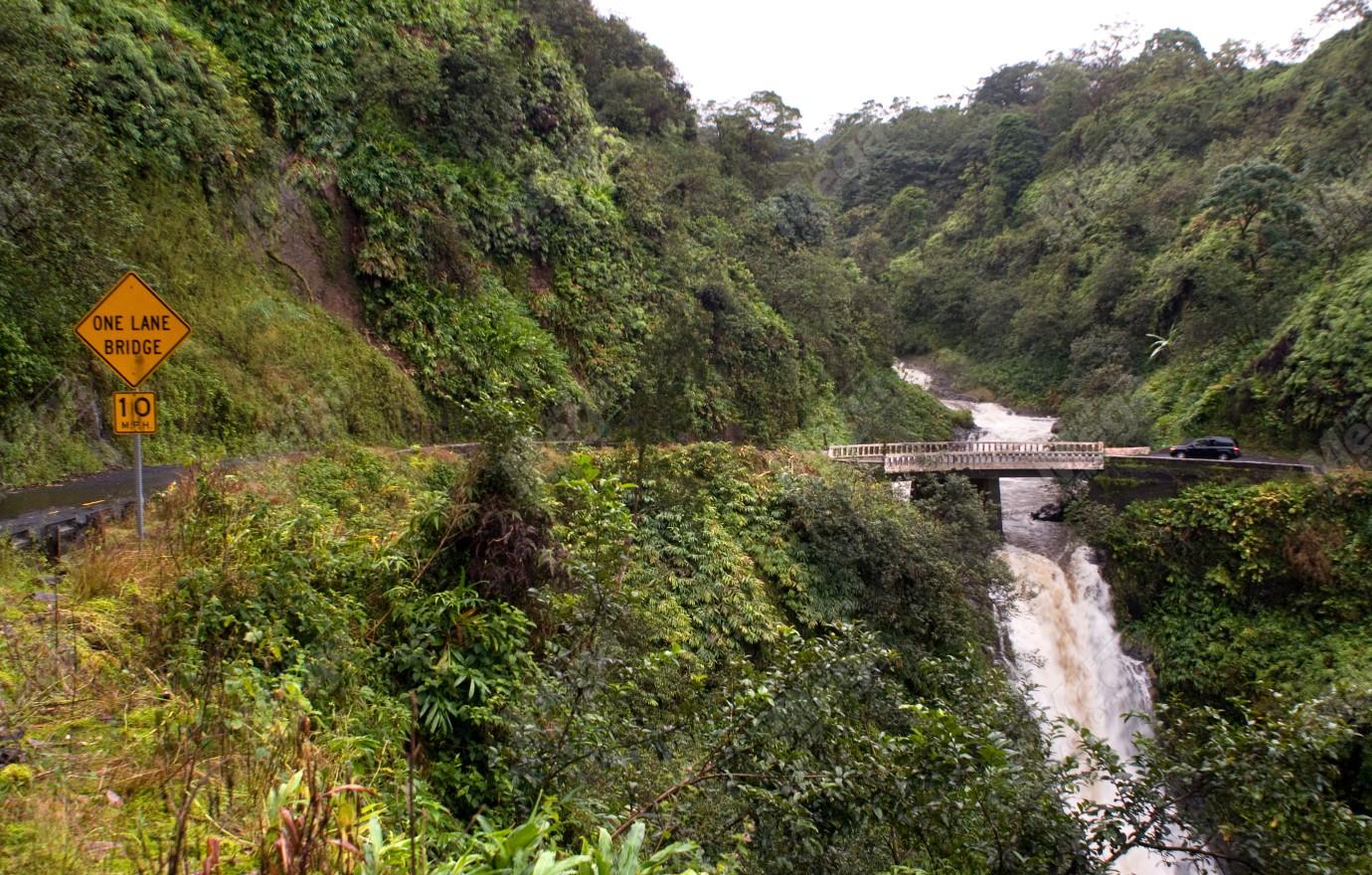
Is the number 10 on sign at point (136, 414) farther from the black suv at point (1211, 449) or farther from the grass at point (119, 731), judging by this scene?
the black suv at point (1211, 449)

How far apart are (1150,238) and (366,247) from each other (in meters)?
40.9

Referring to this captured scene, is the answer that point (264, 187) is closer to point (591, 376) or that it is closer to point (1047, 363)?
point (591, 376)

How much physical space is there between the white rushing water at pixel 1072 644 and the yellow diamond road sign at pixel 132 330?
15.6 meters

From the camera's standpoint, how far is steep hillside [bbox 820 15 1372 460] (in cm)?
2644

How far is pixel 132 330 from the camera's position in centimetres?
620

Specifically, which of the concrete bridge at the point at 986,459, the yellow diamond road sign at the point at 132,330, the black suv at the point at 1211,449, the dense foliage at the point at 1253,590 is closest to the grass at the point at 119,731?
the yellow diamond road sign at the point at 132,330

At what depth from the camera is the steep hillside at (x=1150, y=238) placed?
86.7 feet

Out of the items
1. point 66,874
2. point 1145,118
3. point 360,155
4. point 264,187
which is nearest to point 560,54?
point 360,155

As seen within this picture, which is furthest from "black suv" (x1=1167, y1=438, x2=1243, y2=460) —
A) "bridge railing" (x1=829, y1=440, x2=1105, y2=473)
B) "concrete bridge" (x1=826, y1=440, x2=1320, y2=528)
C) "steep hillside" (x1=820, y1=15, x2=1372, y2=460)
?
"steep hillside" (x1=820, y1=15, x2=1372, y2=460)

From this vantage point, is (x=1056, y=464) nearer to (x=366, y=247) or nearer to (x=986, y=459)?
(x=986, y=459)

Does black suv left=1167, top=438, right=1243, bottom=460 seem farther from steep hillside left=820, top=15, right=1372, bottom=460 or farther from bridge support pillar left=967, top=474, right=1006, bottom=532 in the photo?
bridge support pillar left=967, top=474, right=1006, bottom=532

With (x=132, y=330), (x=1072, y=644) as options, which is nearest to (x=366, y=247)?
(x=132, y=330)

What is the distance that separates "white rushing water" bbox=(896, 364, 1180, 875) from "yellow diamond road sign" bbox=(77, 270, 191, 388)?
1559 centimetres

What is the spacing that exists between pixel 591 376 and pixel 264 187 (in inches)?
361
